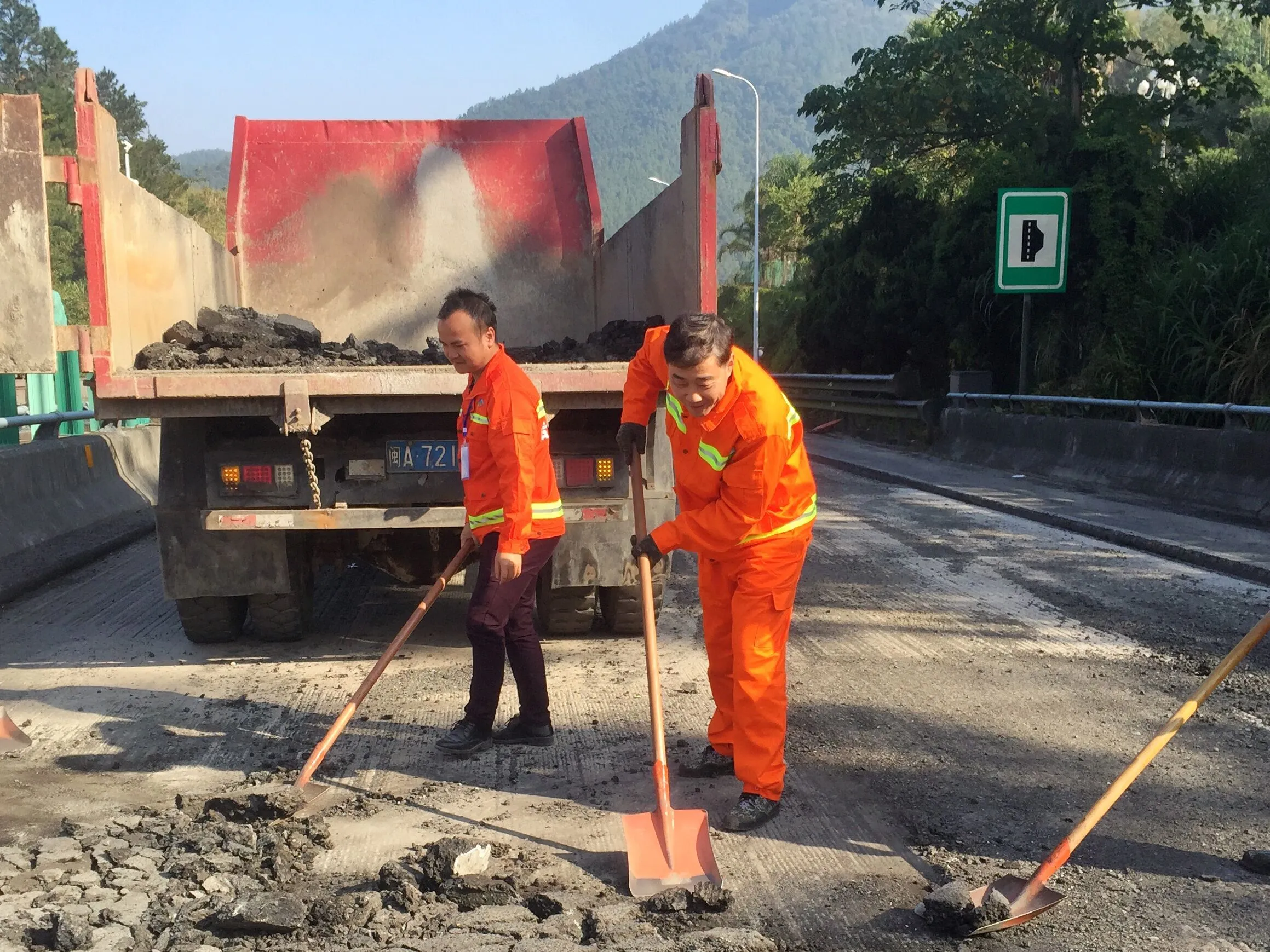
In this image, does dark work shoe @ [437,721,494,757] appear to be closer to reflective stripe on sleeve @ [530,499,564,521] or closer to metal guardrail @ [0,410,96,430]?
reflective stripe on sleeve @ [530,499,564,521]

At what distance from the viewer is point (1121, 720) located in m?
4.74

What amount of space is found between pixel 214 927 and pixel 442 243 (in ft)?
18.2

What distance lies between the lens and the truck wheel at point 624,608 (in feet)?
19.6

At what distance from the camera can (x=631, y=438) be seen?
437 centimetres

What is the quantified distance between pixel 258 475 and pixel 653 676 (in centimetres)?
233

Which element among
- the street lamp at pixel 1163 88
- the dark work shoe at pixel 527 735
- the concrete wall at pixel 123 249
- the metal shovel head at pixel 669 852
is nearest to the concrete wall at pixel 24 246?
the concrete wall at pixel 123 249

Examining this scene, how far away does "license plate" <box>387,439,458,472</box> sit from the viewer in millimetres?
5477

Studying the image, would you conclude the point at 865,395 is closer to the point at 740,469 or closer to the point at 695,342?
the point at 740,469

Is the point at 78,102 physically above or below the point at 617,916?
above

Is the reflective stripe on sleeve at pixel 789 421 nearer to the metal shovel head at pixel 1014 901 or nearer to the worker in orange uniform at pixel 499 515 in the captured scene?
the worker in orange uniform at pixel 499 515

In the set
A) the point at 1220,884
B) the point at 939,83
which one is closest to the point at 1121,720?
the point at 1220,884

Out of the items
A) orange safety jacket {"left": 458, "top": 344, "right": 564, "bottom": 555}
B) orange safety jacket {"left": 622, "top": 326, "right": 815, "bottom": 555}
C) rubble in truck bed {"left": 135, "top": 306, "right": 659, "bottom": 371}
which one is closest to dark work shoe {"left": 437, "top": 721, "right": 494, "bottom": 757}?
orange safety jacket {"left": 458, "top": 344, "right": 564, "bottom": 555}

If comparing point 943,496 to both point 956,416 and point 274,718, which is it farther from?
point 274,718

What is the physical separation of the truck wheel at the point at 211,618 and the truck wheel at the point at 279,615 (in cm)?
8
